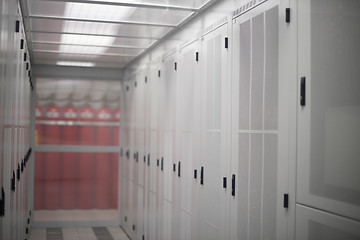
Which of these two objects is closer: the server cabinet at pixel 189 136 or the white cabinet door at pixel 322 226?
the white cabinet door at pixel 322 226

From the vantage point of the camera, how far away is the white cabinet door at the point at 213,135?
3756mm

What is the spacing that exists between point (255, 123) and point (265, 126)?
15cm

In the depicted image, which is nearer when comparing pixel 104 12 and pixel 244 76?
pixel 244 76

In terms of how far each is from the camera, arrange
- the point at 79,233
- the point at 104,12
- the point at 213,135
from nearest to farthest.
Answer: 1. the point at 213,135
2. the point at 104,12
3. the point at 79,233

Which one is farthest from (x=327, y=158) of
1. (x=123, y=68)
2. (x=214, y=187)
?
(x=123, y=68)

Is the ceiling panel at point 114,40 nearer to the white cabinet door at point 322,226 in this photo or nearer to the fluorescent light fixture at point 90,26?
the fluorescent light fixture at point 90,26

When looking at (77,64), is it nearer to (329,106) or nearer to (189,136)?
(189,136)

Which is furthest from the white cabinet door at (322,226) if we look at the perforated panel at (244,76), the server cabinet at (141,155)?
the server cabinet at (141,155)

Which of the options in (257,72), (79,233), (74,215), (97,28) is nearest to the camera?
(257,72)

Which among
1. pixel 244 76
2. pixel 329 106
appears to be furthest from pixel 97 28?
pixel 329 106

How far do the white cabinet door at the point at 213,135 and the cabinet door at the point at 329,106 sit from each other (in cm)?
119

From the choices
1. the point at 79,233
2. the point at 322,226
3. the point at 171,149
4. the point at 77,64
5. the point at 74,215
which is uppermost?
the point at 77,64

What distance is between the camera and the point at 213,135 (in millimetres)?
4004

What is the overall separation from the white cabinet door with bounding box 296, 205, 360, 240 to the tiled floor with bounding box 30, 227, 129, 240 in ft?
17.7
